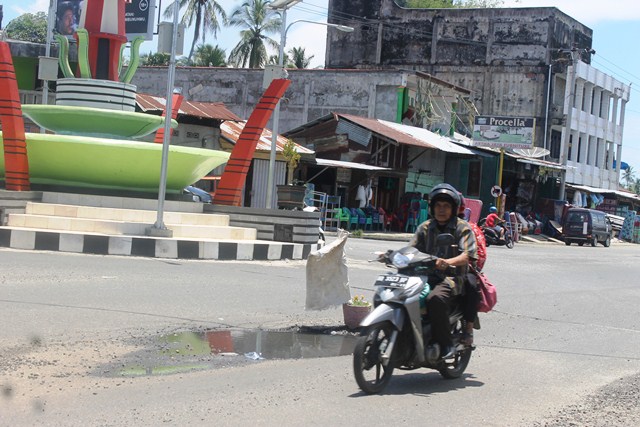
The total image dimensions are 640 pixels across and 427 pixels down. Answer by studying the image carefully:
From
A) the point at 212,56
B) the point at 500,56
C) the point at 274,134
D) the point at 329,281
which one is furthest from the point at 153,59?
the point at 329,281

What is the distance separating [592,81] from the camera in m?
56.2

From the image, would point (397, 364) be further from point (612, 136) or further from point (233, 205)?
point (612, 136)

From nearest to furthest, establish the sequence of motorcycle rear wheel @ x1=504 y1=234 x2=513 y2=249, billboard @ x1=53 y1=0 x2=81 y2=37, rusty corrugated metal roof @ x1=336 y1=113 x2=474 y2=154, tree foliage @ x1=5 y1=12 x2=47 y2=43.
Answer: motorcycle rear wheel @ x1=504 y1=234 x2=513 y2=249 < rusty corrugated metal roof @ x1=336 y1=113 x2=474 y2=154 < billboard @ x1=53 y1=0 x2=81 y2=37 < tree foliage @ x1=5 y1=12 x2=47 y2=43

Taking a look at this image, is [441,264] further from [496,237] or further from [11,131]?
[496,237]

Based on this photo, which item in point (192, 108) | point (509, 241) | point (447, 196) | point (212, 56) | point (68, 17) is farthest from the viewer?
point (212, 56)

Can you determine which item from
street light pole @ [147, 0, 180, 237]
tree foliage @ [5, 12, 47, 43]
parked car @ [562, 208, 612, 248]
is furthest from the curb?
tree foliage @ [5, 12, 47, 43]

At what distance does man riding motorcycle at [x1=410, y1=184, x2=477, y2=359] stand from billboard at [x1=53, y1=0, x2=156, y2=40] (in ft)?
124

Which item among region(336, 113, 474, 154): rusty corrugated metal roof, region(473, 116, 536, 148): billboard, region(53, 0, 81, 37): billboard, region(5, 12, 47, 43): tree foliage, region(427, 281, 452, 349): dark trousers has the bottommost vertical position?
region(427, 281, 452, 349): dark trousers

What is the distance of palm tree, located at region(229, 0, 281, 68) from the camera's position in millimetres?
→ 57719

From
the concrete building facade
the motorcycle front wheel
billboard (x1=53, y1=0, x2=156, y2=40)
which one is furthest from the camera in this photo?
the concrete building facade

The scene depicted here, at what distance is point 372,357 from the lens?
625cm

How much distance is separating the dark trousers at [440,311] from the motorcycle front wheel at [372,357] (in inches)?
17.4

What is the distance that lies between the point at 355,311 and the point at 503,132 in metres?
34.2

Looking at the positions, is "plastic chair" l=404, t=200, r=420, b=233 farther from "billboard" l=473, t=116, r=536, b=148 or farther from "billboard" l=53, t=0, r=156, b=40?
"billboard" l=53, t=0, r=156, b=40
